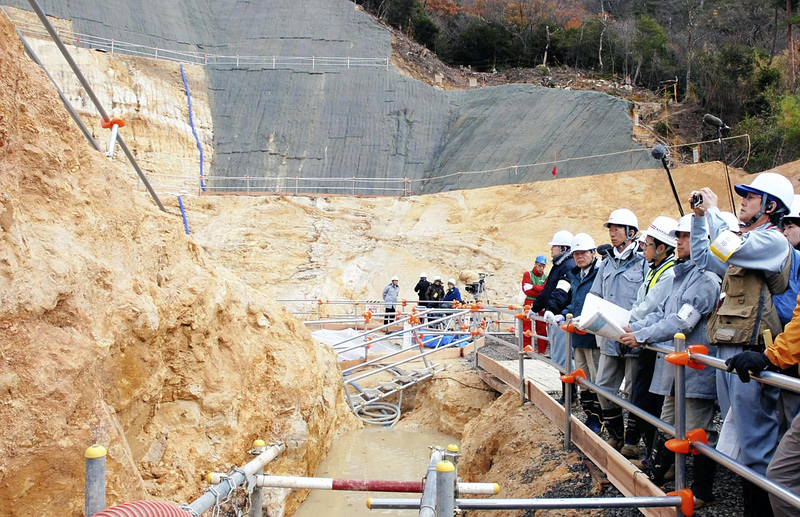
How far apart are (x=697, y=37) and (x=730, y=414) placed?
4217 centimetres

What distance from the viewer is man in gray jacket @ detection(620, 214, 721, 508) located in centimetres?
372

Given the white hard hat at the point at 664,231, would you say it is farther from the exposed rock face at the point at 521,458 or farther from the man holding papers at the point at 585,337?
the exposed rock face at the point at 521,458

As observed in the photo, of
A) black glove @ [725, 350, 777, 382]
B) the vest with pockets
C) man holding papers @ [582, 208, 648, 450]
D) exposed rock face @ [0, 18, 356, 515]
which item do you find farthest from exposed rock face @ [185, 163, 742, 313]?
black glove @ [725, 350, 777, 382]

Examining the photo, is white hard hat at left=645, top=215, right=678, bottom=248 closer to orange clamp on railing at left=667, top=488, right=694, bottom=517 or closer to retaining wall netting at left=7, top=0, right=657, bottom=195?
orange clamp on railing at left=667, top=488, right=694, bottom=517

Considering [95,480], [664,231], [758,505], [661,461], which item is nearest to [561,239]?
[664,231]

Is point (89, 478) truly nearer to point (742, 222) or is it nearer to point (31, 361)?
point (31, 361)

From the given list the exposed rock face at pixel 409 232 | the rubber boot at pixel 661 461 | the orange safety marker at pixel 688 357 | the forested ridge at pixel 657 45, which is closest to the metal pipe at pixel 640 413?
the rubber boot at pixel 661 461

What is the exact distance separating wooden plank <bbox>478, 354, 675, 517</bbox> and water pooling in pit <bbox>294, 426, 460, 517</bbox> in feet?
6.52

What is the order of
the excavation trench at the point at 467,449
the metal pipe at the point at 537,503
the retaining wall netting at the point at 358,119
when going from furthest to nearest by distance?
the retaining wall netting at the point at 358,119
the excavation trench at the point at 467,449
the metal pipe at the point at 537,503

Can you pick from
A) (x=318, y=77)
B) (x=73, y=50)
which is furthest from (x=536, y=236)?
(x=73, y=50)

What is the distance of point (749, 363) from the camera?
8.74ft

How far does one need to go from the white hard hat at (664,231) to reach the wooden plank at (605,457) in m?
1.68

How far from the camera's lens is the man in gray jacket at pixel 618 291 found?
16.1 feet

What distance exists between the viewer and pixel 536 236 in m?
23.3
